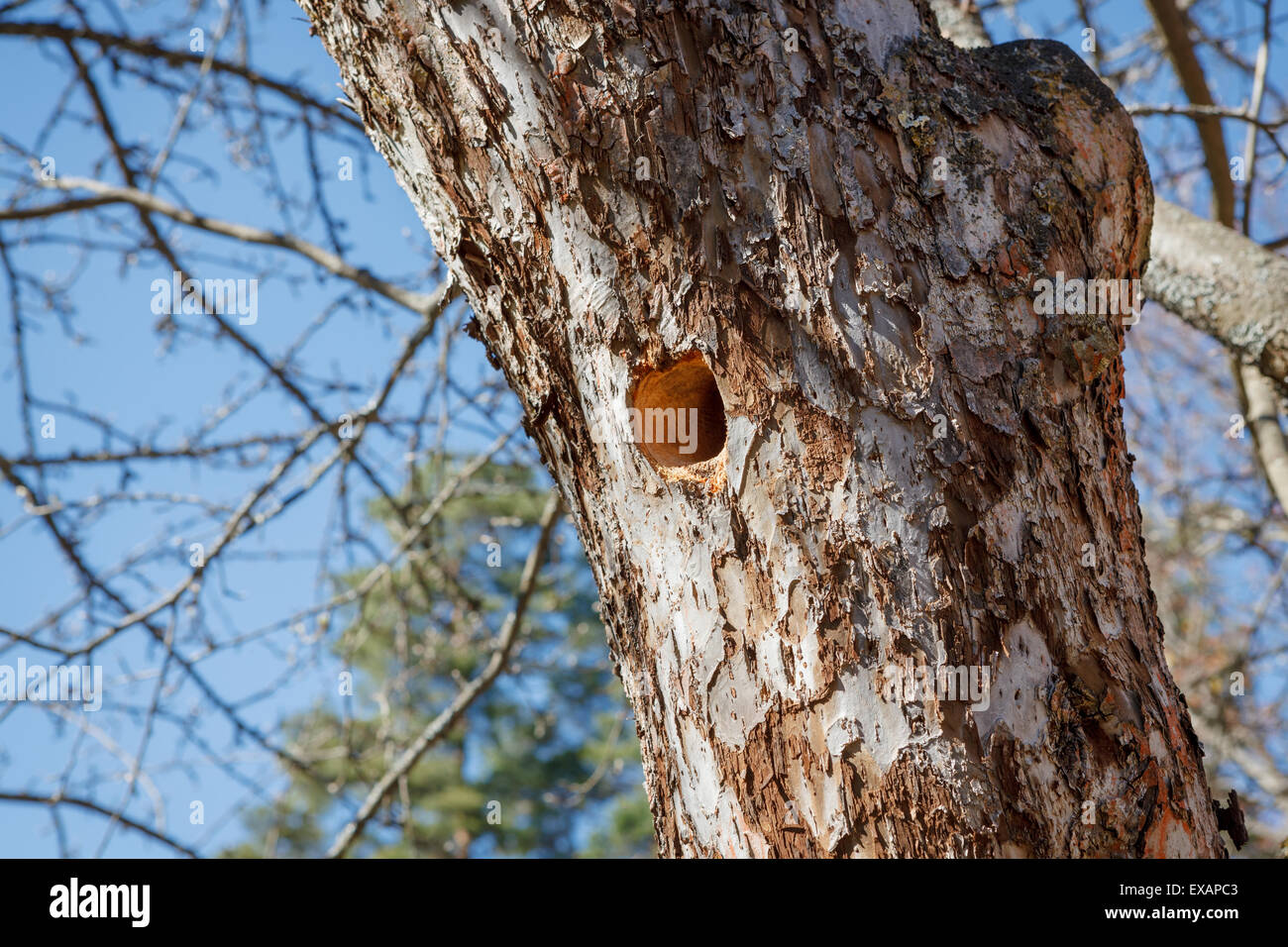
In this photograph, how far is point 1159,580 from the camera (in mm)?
8508

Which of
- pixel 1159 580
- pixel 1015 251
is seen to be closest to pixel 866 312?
pixel 1015 251

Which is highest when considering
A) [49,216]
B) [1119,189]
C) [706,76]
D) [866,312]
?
[49,216]

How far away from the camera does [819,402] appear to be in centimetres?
125

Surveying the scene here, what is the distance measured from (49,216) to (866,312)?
10.7 ft

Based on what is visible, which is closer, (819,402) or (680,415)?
(819,402)

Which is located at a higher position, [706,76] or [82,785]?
[706,76]

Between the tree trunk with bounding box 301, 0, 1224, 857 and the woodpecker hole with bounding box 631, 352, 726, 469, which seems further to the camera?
the woodpecker hole with bounding box 631, 352, 726, 469

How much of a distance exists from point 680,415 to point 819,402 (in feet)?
0.72

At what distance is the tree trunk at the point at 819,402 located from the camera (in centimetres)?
120

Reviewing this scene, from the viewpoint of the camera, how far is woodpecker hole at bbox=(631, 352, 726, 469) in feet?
4.42

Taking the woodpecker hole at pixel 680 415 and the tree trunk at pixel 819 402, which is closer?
the tree trunk at pixel 819 402

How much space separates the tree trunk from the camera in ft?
3.93
